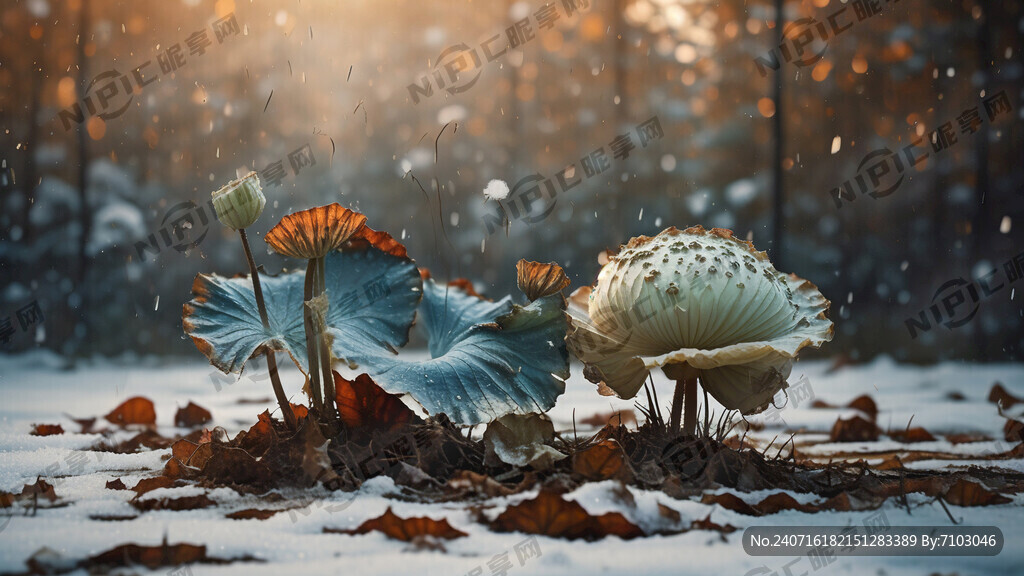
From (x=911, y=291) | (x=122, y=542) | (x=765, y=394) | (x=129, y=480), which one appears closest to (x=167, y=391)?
(x=129, y=480)

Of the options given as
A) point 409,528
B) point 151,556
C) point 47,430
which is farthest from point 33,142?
point 409,528

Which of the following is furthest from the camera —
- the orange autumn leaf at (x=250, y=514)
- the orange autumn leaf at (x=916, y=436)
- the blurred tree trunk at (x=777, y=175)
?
the blurred tree trunk at (x=777, y=175)

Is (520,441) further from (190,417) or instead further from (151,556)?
(190,417)

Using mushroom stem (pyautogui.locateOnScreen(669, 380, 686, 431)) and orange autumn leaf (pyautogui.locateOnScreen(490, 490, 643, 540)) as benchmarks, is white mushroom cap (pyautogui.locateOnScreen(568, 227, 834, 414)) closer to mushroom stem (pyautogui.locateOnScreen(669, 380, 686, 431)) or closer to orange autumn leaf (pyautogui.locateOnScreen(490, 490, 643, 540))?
mushroom stem (pyautogui.locateOnScreen(669, 380, 686, 431))

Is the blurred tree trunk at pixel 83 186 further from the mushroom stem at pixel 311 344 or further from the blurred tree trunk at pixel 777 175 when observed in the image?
the blurred tree trunk at pixel 777 175

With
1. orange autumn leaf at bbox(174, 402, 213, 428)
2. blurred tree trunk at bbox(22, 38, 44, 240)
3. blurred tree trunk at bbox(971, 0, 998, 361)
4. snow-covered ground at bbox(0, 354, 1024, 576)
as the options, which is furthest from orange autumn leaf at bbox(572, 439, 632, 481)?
blurred tree trunk at bbox(22, 38, 44, 240)

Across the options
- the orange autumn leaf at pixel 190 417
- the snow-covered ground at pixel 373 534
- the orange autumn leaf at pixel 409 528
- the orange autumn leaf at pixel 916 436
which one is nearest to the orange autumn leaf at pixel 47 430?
the snow-covered ground at pixel 373 534

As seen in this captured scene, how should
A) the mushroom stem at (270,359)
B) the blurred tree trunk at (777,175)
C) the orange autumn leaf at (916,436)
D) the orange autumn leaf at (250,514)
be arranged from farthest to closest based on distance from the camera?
the blurred tree trunk at (777,175) → the orange autumn leaf at (916,436) → the mushroom stem at (270,359) → the orange autumn leaf at (250,514)
